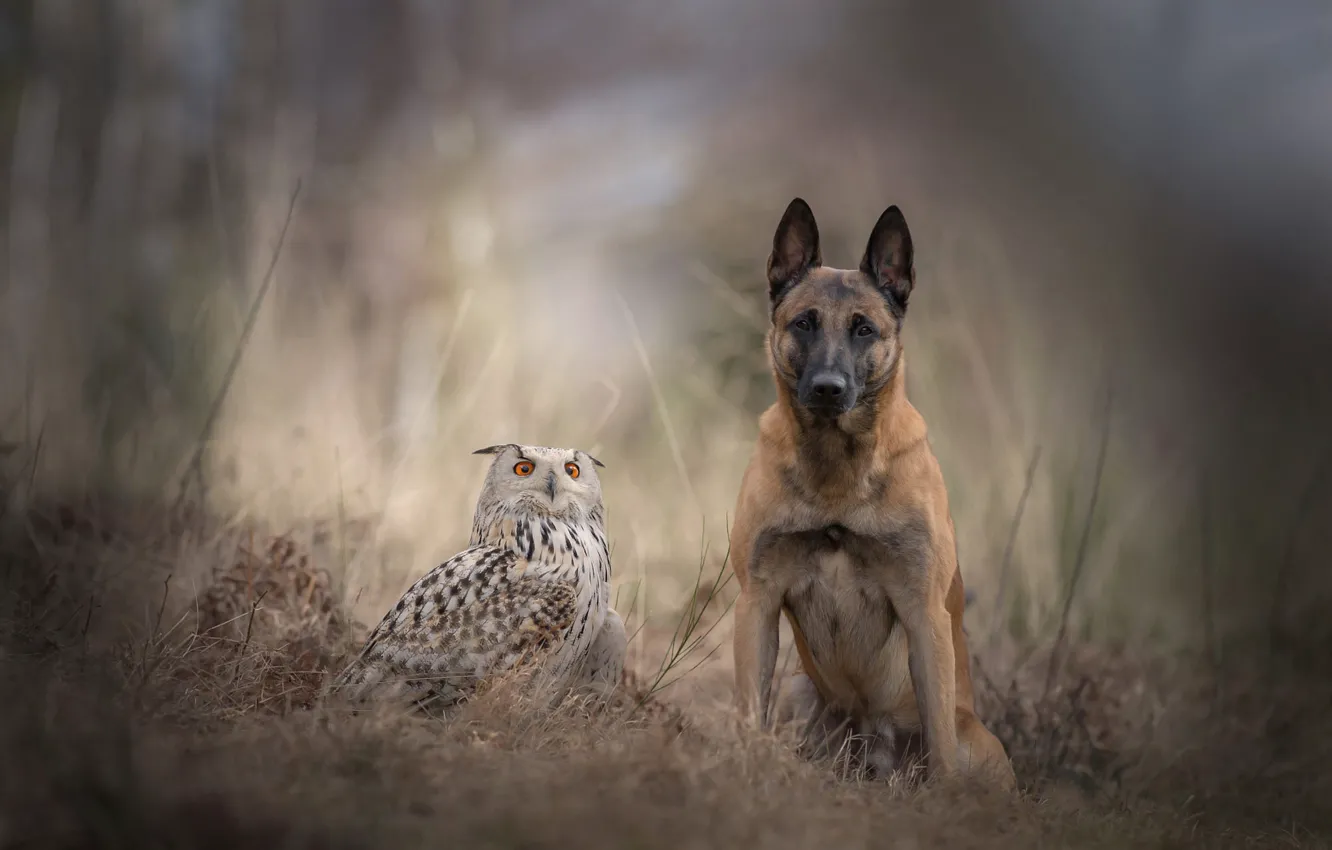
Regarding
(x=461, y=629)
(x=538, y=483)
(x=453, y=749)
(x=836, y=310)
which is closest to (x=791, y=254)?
(x=836, y=310)

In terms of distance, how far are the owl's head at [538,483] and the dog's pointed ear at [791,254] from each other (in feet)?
3.37

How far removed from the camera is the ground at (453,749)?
2.03m

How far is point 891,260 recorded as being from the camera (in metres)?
4.38

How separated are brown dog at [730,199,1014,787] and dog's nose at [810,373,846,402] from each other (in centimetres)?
2

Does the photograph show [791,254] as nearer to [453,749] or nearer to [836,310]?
[836,310]

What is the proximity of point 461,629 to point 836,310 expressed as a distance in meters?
1.75

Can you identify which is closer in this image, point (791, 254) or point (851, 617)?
point (851, 617)

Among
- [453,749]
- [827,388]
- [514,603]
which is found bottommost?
[453,749]

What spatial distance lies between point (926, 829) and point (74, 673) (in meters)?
2.18

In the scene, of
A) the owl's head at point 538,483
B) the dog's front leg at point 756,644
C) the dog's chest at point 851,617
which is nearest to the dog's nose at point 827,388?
the dog's chest at point 851,617

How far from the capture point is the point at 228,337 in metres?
5.23

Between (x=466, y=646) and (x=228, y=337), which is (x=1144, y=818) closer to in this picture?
(x=466, y=646)

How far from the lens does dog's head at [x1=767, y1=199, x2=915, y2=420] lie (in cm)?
411

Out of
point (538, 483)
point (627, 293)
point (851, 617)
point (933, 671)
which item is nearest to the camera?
point (933, 671)
